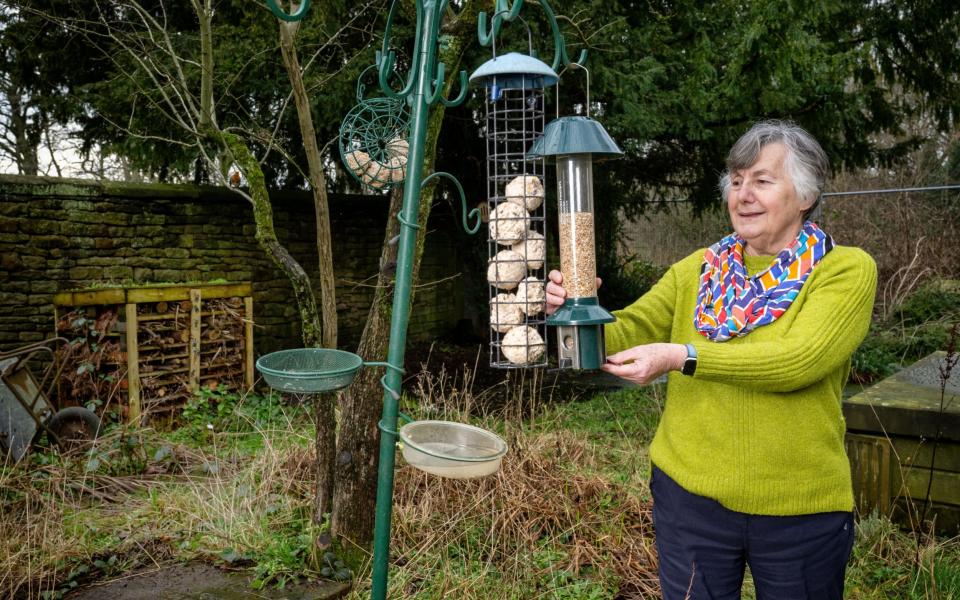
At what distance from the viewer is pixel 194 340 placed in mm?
5781

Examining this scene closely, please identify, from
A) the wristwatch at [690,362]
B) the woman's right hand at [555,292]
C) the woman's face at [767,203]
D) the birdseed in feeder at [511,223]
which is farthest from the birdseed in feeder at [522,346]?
the woman's face at [767,203]

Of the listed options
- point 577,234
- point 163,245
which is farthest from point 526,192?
point 163,245

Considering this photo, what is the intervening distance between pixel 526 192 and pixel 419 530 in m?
1.76

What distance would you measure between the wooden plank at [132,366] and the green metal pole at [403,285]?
4265 mm

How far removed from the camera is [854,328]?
5.60ft

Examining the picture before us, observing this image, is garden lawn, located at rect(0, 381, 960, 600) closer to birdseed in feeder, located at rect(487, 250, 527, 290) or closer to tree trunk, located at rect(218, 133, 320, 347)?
tree trunk, located at rect(218, 133, 320, 347)

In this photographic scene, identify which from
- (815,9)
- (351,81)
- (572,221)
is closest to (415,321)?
(351,81)

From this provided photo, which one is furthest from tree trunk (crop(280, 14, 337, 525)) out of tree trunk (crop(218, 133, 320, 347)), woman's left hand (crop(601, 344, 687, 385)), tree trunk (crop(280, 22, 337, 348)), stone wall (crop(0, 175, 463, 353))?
woman's left hand (crop(601, 344, 687, 385))

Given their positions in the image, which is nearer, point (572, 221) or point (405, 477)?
point (572, 221)

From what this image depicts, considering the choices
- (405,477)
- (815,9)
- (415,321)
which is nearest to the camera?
(405,477)

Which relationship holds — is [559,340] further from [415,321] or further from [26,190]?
[415,321]

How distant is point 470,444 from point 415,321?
699 cm

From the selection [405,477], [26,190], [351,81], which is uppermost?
[351,81]

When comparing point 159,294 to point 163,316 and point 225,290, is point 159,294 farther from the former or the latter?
point 225,290
